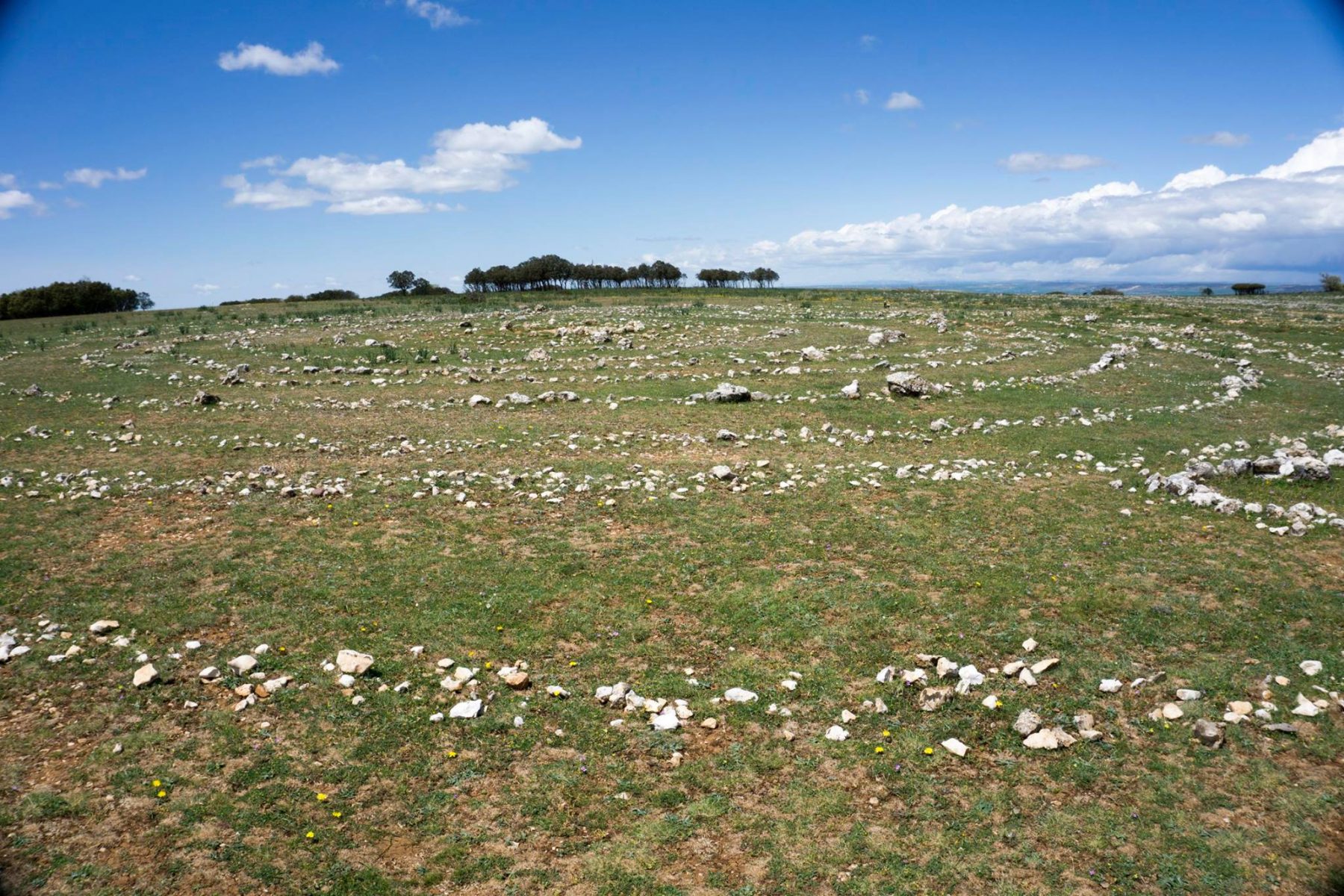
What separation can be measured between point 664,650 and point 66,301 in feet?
312

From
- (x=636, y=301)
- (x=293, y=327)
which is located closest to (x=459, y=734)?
(x=293, y=327)

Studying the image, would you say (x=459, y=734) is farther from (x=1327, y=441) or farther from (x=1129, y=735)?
(x=1327, y=441)

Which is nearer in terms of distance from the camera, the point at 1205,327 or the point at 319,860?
the point at 319,860

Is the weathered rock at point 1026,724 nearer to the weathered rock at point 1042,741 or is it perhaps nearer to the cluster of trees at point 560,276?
the weathered rock at point 1042,741

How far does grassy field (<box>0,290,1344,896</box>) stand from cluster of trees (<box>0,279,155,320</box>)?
227 ft

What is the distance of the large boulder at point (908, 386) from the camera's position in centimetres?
2600

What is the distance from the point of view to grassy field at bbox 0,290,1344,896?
6.95 m

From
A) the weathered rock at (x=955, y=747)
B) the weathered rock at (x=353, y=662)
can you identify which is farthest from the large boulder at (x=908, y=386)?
the weathered rock at (x=353, y=662)

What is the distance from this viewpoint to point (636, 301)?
74.9 meters

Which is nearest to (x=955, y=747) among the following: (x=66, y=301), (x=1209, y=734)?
(x=1209, y=734)

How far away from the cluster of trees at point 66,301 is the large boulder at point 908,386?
278 ft

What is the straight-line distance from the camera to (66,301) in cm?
7588

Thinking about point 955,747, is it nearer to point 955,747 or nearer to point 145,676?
point 955,747

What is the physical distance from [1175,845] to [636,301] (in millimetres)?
71336
